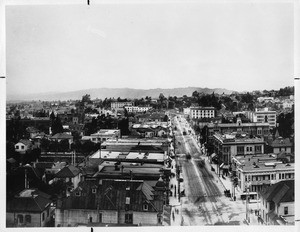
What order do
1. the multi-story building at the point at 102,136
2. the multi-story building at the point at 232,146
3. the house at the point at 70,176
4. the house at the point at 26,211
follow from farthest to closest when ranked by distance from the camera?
the multi-story building at the point at 232,146
the multi-story building at the point at 102,136
the house at the point at 70,176
the house at the point at 26,211

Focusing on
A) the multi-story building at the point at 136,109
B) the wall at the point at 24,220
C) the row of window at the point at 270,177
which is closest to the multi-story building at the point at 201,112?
the multi-story building at the point at 136,109

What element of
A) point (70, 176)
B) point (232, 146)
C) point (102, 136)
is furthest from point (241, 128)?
point (70, 176)

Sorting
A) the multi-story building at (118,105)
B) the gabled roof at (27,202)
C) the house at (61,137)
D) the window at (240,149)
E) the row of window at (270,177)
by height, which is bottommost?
the gabled roof at (27,202)

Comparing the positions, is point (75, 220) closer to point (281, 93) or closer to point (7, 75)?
point (7, 75)

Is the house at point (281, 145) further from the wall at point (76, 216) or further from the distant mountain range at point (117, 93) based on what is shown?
the wall at point (76, 216)

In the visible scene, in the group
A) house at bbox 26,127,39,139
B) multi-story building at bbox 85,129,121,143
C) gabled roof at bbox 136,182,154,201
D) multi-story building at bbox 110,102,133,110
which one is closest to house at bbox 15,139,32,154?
house at bbox 26,127,39,139

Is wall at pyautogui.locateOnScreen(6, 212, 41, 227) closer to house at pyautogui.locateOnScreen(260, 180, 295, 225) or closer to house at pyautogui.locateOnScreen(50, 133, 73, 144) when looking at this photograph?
house at pyautogui.locateOnScreen(50, 133, 73, 144)
